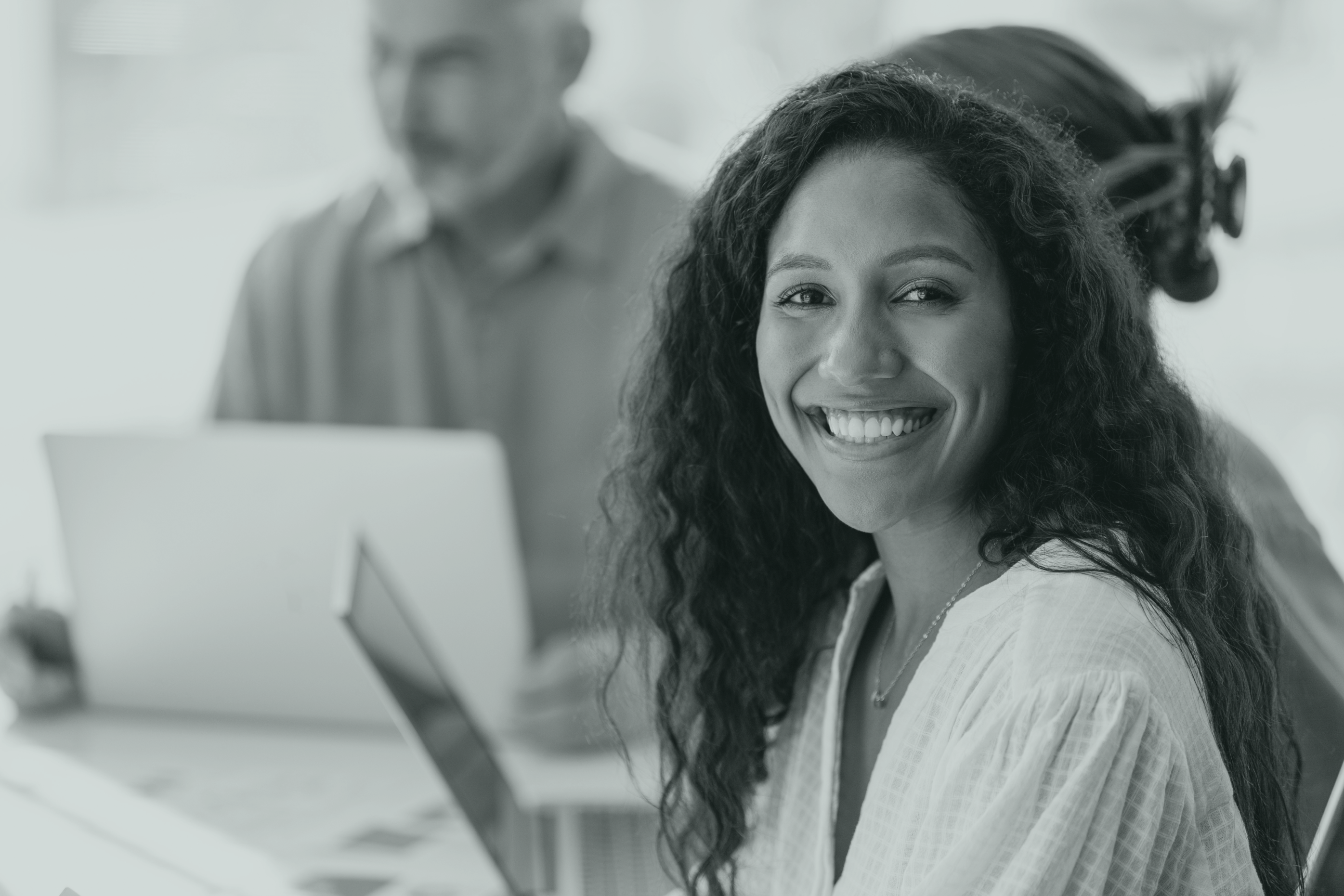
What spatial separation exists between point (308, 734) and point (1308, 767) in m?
1.08

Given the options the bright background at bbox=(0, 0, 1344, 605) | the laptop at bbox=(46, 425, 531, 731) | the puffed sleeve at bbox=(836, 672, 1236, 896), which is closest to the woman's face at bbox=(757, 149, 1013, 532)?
the puffed sleeve at bbox=(836, 672, 1236, 896)

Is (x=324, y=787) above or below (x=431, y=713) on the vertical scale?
below

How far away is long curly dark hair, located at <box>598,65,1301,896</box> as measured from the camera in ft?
3.06

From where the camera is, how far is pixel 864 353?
93 cm

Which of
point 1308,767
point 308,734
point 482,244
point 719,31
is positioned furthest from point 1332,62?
point 308,734

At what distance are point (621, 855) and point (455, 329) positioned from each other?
1.05 meters

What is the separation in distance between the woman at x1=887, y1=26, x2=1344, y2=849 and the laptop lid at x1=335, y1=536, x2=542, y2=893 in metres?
0.68

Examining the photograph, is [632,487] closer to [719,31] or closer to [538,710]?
[538,710]

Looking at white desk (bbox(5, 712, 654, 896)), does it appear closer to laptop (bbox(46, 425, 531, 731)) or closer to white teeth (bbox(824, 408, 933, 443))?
laptop (bbox(46, 425, 531, 731))

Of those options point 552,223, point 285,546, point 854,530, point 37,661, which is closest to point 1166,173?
point 854,530

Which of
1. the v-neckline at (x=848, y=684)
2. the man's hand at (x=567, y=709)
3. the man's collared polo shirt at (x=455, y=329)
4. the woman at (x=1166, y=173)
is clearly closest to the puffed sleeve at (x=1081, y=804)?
the v-neckline at (x=848, y=684)

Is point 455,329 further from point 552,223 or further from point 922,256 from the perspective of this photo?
point 922,256

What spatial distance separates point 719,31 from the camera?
3914 millimetres

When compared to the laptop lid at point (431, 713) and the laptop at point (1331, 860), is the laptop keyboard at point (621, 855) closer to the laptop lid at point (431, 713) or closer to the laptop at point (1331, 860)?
the laptop lid at point (431, 713)
